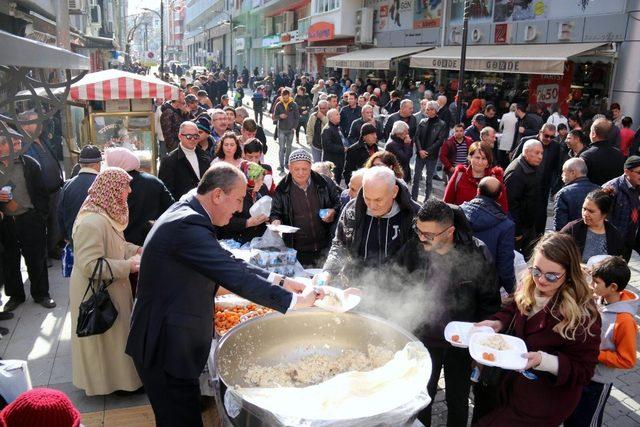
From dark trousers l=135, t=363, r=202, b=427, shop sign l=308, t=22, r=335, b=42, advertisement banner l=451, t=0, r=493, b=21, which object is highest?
shop sign l=308, t=22, r=335, b=42

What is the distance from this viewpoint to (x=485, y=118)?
1099 cm

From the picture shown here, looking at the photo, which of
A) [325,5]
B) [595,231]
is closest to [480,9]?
[325,5]

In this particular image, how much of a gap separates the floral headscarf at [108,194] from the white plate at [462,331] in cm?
250

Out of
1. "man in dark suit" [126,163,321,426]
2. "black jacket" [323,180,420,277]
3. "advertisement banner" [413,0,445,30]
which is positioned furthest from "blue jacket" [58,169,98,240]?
"advertisement banner" [413,0,445,30]

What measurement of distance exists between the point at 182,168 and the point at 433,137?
5.66 metres

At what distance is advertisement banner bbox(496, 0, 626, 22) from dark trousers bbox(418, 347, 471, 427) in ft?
41.6

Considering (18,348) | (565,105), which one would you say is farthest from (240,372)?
(565,105)

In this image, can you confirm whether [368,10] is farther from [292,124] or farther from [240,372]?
[240,372]

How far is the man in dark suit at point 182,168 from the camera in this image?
247 inches

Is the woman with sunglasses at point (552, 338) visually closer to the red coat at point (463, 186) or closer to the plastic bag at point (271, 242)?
the plastic bag at point (271, 242)

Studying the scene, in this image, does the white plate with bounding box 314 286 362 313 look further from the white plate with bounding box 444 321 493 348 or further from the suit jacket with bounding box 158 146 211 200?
the suit jacket with bounding box 158 146 211 200

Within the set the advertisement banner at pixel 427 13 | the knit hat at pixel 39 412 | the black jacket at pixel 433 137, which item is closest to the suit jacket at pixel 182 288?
the knit hat at pixel 39 412

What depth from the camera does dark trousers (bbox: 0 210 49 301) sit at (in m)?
5.79

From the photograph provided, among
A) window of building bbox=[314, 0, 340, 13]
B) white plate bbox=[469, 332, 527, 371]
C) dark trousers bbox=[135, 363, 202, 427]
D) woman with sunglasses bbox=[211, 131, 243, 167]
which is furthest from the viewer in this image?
window of building bbox=[314, 0, 340, 13]
